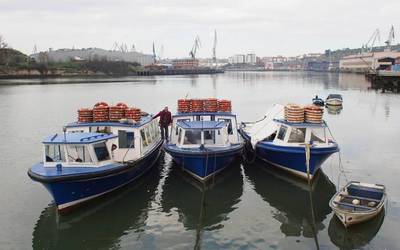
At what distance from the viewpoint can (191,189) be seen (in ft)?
65.2

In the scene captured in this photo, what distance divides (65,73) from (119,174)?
150 metres

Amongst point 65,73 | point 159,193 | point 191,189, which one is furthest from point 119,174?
point 65,73

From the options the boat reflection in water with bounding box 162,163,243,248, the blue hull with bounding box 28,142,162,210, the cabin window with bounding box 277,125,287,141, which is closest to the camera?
the blue hull with bounding box 28,142,162,210

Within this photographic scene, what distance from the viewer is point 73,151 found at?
1702cm

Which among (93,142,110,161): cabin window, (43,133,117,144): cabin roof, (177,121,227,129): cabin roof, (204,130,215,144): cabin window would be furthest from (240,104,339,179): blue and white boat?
(43,133,117,144): cabin roof

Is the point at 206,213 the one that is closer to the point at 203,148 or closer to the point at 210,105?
the point at 203,148

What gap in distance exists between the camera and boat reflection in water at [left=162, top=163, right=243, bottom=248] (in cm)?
1632

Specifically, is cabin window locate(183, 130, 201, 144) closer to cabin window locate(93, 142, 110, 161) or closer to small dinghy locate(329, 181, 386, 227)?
cabin window locate(93, 142, 110, 161)

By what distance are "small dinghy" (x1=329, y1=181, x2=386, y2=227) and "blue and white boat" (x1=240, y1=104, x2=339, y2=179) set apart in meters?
2.61

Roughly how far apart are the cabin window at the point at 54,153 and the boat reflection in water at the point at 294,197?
9.51 metres

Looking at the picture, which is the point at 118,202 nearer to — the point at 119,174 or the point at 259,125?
the point at 119,174

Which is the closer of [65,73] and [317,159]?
[317,159]

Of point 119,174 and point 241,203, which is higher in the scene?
point 119,174

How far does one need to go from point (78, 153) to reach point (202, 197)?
6.02 m
